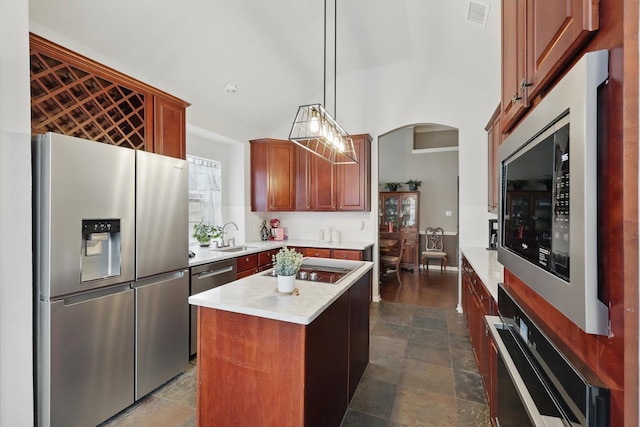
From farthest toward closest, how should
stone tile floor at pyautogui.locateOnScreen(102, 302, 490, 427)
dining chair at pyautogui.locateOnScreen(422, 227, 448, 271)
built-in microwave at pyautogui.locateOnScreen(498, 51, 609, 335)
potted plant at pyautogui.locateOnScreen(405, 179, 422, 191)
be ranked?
potted plant at pyautogui.locateOnScreen(405, 179, 422, 191), dining chair at pyautogui.locateOnScreen(422, 227, 448, 271), stone tile floor at pyautogui.locateOnScreen(102, 302, 490, 427), built-in microwave at pyautogui.locateOnScreen(498, 51, 609, 335)

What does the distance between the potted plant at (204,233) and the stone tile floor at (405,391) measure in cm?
157

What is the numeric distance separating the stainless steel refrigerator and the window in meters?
1.56

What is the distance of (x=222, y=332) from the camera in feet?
5.22

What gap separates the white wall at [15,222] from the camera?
1.50 metres

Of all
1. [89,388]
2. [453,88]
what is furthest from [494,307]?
[453,88]

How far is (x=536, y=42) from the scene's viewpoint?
0.87m

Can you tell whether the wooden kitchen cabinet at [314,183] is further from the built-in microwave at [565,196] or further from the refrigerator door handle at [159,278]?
the built-in microwave at [565,196]

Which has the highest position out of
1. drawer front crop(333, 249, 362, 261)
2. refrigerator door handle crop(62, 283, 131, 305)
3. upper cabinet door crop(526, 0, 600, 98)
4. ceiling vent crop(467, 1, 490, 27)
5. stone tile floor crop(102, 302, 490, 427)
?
ceiling vent crop(467, 1, 490, 27)

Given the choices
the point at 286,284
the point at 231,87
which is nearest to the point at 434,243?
the point at 231,87

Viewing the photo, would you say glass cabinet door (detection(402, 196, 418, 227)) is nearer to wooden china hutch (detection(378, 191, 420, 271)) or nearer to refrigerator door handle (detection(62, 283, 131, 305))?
wooden china hutch (detection(378, 191, 420, 271))

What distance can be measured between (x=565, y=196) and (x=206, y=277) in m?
2.86

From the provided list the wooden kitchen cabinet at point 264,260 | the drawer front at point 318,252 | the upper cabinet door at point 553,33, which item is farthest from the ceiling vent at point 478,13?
the wooden kitchen cabinet at point 264,260

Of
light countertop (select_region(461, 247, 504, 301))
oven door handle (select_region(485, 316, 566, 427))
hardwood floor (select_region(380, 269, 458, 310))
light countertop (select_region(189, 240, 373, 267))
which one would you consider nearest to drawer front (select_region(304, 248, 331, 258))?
light countertop (select_region(189, 240, 373, 267))

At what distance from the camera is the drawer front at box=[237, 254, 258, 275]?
3510 mm
